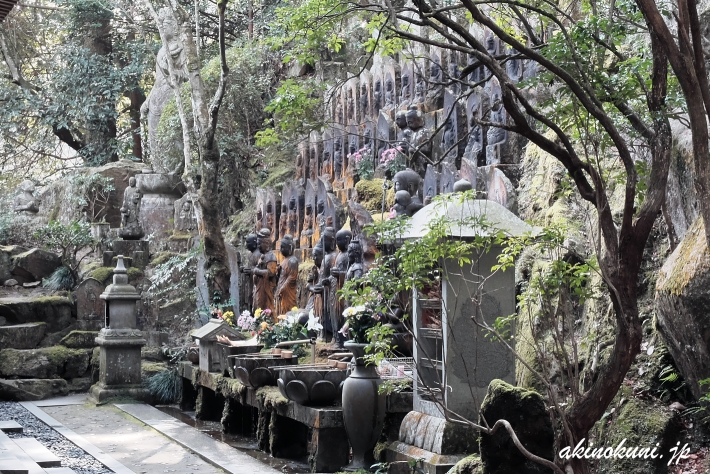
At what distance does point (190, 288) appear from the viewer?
592 inches

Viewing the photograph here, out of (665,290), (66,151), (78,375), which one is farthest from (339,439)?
(66,151)

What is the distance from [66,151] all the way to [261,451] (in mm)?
19737

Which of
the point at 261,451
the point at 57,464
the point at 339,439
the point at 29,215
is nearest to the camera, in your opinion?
the point at 57,464

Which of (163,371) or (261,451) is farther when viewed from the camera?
(163,371)

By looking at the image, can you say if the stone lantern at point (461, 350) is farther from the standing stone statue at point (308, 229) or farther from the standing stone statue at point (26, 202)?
the standing stone statue at point (26, 202)

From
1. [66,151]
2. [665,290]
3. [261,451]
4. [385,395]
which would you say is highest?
[66,151]

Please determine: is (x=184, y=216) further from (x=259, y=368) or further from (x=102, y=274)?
(x=259, y=368)

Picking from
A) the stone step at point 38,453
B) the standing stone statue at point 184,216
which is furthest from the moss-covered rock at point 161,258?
the stone step at point 38,453

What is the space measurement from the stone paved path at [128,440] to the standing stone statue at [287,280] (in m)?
2.97

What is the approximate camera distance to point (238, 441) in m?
9.74

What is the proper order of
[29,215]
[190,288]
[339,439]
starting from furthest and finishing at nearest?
[29,215] → [190,288] → [339,439]

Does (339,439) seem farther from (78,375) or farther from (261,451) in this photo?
(78,375)

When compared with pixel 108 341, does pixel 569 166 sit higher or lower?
higher

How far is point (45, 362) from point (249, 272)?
3.42 metres
